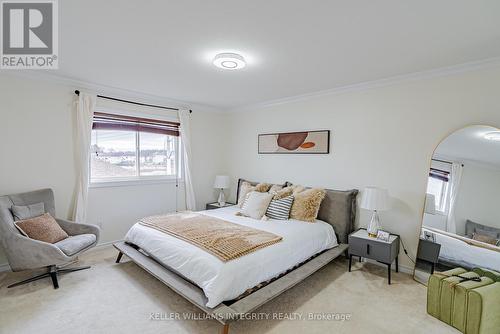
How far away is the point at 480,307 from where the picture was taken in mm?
1937

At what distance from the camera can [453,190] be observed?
2.75 m

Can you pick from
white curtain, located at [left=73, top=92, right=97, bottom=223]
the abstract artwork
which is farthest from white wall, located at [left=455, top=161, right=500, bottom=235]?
white curtain, located at [left=73, top=92, right=97, bottom=223]

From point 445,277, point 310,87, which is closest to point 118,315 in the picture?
point 445,277

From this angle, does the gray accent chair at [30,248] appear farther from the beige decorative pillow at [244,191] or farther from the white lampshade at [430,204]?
the white lampshade at [430,204]

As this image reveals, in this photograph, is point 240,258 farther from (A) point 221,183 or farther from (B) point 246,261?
(A) point 221,183

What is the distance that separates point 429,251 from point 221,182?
3470 millimetres

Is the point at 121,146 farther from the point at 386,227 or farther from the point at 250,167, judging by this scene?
the point at 386,227

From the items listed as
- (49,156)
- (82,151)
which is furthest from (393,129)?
(49,156)

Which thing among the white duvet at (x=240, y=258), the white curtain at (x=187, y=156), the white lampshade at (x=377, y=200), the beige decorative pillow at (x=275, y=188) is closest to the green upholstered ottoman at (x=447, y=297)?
the white lampshade at (x=377, y=200)

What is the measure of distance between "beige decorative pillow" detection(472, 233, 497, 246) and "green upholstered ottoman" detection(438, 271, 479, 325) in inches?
22.3

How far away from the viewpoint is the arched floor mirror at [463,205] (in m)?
2.46

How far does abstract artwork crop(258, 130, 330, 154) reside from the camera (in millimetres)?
3811

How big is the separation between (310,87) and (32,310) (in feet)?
13.4

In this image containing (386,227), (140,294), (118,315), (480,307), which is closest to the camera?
(480,307)
